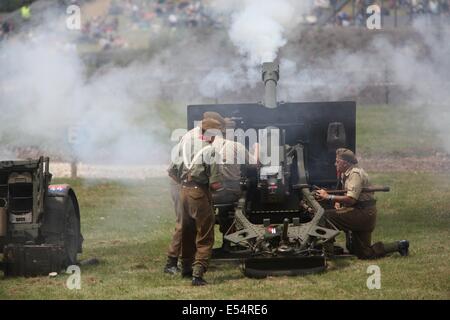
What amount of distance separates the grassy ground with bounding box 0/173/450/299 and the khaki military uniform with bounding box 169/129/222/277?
1.25 ft

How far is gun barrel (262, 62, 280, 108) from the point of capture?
1566 cm

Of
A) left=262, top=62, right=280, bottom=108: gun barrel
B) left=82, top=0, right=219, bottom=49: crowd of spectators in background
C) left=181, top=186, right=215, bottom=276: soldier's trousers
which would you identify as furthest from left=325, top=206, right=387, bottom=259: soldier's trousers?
left=82, top=0, right=219, bottom=49: crowd of spectators in background

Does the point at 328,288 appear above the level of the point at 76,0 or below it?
below

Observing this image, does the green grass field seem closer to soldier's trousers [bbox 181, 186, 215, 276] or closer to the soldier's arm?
soldier's trousers [bbox 181, 186, 215, 276]

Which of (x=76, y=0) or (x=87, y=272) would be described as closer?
(x=87, y=272)

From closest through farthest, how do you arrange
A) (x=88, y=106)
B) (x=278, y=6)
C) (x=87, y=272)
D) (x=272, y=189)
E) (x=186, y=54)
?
(x=87, y=272), (x=272, y=189), (x=278, y=6), (x=88, y=106), (x=186, y=54)

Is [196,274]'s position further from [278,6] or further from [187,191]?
[278,6]

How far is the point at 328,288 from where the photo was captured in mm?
11727

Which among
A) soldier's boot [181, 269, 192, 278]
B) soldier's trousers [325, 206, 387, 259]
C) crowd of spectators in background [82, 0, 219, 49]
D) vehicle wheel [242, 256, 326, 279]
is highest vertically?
crowd of spectators in background [82, 0, 219, 49]

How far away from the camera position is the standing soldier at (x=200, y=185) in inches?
486

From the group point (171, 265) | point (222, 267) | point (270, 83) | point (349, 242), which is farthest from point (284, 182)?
point (171, 265)
